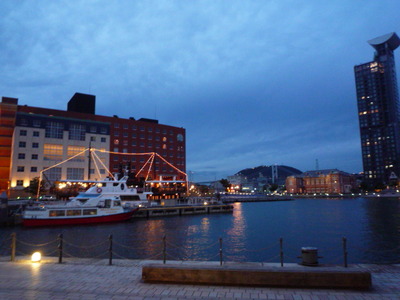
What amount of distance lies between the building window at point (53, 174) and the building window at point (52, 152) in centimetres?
375

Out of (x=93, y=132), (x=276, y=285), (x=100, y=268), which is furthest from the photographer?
(x=93, y=132)

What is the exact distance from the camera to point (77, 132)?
90062mm

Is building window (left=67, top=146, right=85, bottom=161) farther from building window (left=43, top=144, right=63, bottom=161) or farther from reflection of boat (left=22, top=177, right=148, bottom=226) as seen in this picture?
reflection of boat (left=22, top=177, right=148, bottom=226)

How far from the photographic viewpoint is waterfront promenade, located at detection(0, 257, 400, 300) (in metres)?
8.88

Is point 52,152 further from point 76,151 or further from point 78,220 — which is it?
point 78,220

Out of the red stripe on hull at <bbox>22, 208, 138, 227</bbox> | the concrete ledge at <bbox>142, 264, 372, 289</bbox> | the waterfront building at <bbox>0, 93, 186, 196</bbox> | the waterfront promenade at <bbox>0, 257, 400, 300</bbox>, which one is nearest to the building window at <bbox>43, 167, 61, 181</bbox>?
the waterfront building at <bbox>0, 93, 186, 196</bbox>

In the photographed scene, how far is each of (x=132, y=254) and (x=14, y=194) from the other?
67511 mm

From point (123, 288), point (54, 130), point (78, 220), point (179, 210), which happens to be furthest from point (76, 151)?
point (123, 288)

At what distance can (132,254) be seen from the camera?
2558 centimetres

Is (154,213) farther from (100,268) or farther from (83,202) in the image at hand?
(100,268)

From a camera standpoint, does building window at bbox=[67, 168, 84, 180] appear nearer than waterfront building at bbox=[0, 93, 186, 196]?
No

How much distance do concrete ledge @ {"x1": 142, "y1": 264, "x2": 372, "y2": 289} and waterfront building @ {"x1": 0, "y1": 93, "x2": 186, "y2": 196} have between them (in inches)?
2567

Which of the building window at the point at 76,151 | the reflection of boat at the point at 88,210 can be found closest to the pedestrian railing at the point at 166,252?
the reflection of boat at the point at 88,210

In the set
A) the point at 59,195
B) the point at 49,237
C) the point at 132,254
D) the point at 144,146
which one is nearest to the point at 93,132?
the point at 144,146
